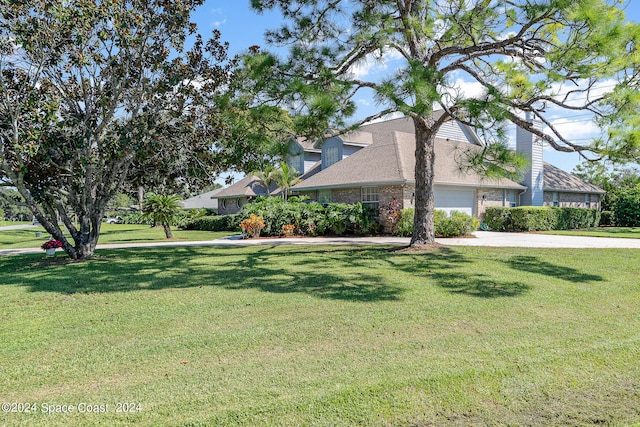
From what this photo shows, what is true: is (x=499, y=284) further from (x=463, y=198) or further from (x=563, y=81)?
(x=463, y=198)

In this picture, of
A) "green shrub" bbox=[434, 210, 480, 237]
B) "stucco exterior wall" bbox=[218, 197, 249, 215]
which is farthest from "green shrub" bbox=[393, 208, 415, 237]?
"stucco exterior wall" bbox=[218, 197, 249, 215]

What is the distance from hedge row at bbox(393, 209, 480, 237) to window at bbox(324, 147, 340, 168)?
7374 millimetres

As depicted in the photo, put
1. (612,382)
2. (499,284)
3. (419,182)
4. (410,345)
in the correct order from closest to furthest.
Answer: (612,382) → (410,345) → (499,284) → (419,182)

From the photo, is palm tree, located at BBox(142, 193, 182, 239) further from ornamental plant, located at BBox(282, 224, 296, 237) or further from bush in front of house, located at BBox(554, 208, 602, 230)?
bush in front of house, located at BBox(554, 208, 602, 230)

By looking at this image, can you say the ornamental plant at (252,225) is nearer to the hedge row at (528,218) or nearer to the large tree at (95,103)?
the large tree at (95,103)

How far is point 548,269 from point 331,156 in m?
16.0

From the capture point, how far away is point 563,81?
8703mm

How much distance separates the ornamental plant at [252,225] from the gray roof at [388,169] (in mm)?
4103

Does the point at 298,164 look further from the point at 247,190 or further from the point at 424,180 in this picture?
the point at 424,180

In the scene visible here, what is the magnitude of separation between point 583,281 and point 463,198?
1260 centimetres

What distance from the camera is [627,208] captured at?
25312 mm

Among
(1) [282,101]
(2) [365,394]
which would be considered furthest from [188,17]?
(2) [365,394]

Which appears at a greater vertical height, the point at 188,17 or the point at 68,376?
the point at 188,17

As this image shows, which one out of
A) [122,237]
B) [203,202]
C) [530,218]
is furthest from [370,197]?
[203,202]
